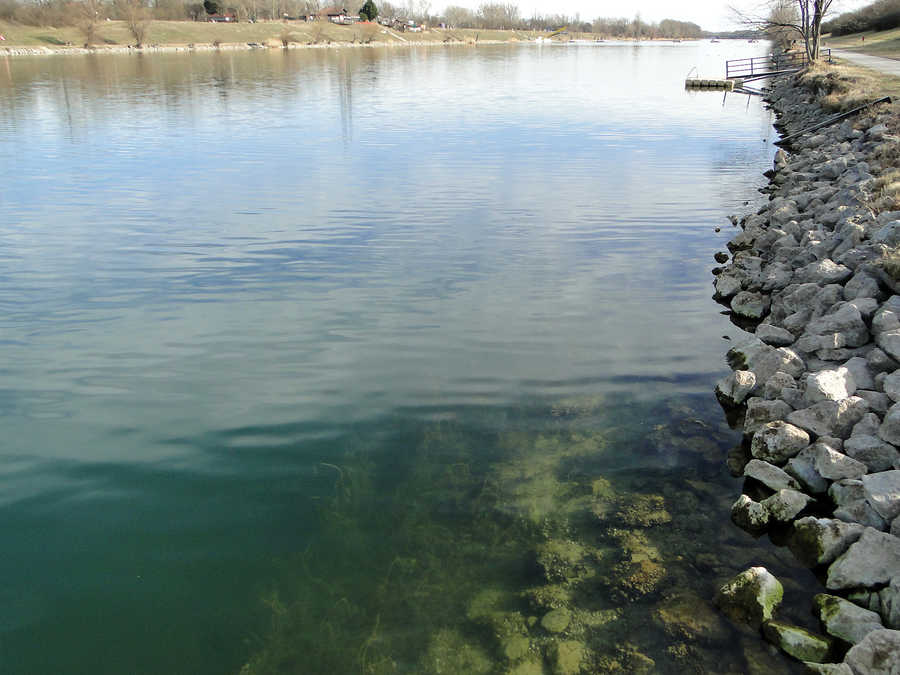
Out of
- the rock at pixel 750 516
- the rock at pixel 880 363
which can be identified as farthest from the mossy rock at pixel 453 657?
the rock at pixel 880 363

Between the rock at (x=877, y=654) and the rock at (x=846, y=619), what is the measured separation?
28 cm

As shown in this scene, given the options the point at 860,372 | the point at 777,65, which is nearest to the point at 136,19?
the point at 777,65

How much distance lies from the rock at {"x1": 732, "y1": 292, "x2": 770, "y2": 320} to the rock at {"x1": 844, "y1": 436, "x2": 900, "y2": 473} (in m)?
4.52

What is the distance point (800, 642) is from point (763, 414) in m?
3.11

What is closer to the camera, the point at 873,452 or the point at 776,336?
the point at 873,452

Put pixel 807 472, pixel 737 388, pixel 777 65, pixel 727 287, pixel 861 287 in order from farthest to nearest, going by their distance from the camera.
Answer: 1. pixel 777 65
2. pixel 727 287
3. pixel 861 287
4. pixel 737 388
5. pixel 807 472

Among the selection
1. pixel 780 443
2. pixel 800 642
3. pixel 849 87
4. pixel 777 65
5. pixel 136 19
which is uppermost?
pixel 136 19

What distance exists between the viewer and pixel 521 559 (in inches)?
219

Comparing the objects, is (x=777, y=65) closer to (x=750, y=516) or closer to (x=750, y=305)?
(x=750, y=305)

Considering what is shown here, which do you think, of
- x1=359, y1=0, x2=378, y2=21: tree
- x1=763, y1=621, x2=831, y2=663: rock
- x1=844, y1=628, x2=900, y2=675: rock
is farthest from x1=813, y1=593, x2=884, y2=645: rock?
x1=359, y1=0, x2=378, y2=21: tree

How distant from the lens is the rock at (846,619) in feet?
15.1

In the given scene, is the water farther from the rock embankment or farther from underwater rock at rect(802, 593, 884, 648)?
underwater rock at rect(802, 593, 884, 648)

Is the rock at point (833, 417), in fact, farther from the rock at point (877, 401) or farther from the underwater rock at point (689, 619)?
the underwater rock at point (689, 619)

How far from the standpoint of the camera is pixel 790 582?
5.33 metres
